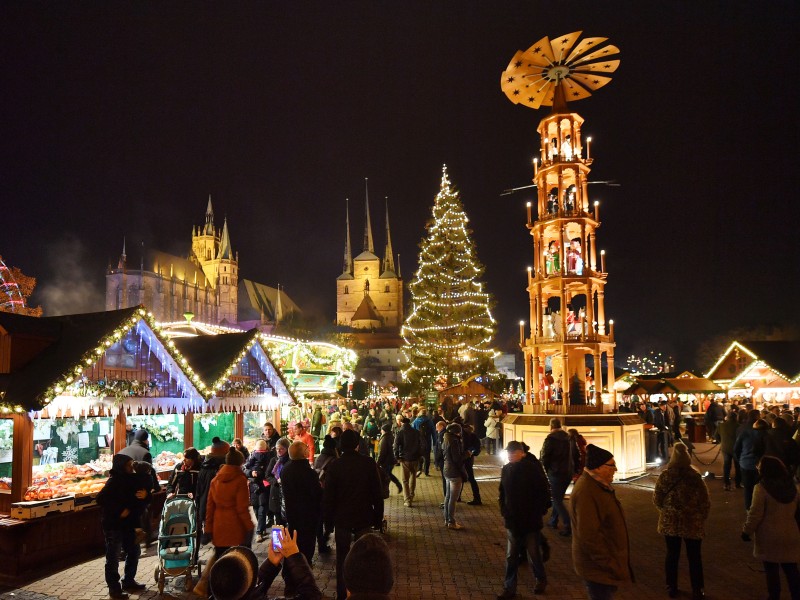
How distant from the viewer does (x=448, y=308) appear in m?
34.7

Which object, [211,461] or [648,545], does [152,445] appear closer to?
[211,461]

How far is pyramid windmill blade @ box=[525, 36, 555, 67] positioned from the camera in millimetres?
16453

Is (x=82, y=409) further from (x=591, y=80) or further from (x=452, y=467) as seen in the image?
(x=591, y=80)

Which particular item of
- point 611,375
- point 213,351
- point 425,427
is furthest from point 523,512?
point 611,375

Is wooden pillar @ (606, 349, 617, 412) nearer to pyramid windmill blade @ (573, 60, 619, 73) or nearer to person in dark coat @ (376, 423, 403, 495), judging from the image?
person in dark coat @ (376, 423, 403, 495)

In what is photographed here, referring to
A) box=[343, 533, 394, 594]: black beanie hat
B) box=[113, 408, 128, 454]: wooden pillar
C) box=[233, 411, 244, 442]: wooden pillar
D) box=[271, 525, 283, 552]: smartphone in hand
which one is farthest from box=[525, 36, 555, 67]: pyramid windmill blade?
box=[343, 533, 394, 594]: black beanie hat

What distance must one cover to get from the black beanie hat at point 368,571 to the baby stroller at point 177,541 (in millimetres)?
5069

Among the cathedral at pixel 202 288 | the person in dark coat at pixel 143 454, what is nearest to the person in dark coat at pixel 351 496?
the person in dark coat at pixel 143 454

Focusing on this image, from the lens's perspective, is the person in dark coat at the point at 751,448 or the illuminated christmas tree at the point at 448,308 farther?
the illuminated christmas tree at the point at 448,308

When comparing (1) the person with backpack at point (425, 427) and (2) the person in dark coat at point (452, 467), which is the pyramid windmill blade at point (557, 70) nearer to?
(1) the person with backpack at point (425, 427)

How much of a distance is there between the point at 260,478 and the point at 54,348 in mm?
3741

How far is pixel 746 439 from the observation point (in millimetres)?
9711

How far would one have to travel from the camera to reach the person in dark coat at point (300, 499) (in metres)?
6.47

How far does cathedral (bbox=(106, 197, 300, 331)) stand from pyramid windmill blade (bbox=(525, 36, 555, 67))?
265 ft
